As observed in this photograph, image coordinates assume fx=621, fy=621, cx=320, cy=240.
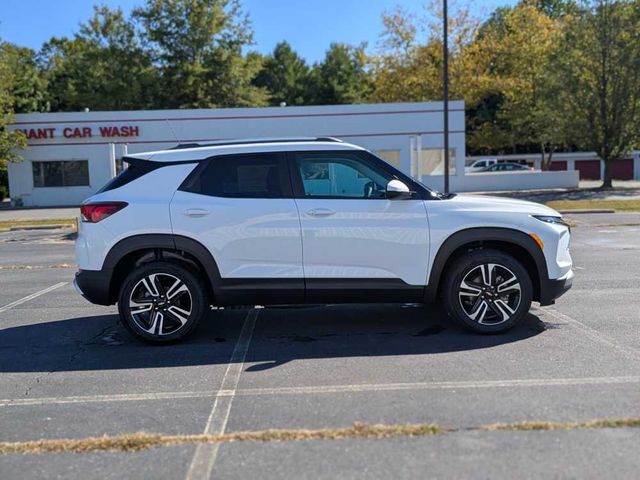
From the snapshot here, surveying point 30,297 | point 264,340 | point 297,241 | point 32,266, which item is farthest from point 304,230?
point 32,266

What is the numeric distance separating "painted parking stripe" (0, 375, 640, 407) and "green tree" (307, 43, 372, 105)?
181ft

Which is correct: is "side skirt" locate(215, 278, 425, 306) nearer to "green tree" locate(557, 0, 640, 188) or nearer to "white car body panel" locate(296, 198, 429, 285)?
"white car body panel" locate(296, 198, 429, 285)

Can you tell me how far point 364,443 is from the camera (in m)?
3.60

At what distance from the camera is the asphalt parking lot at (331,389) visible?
3404 mm

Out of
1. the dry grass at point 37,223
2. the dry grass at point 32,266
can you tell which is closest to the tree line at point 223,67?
the dry grass at point 37,223

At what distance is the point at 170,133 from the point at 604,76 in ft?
75.3

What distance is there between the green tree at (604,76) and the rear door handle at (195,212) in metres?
31.5

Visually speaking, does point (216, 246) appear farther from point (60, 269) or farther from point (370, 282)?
point (60, 269)

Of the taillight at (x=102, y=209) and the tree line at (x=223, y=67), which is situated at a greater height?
the tree line at (x=223, y=67)

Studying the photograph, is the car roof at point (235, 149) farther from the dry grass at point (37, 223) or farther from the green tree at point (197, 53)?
the green tree at point (197, 53)

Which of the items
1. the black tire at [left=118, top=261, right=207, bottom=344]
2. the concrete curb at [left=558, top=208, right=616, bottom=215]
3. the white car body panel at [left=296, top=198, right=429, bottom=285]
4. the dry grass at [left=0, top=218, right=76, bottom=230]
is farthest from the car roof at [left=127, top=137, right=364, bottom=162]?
the concrete curb at [left=558, top=208, right=616, bottom=215]

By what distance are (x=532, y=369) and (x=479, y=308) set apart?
1.04 meters

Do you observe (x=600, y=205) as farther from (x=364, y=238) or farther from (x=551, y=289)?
(x=364, y=238)

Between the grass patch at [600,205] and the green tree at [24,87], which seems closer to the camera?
the grass patch at [600,205]
